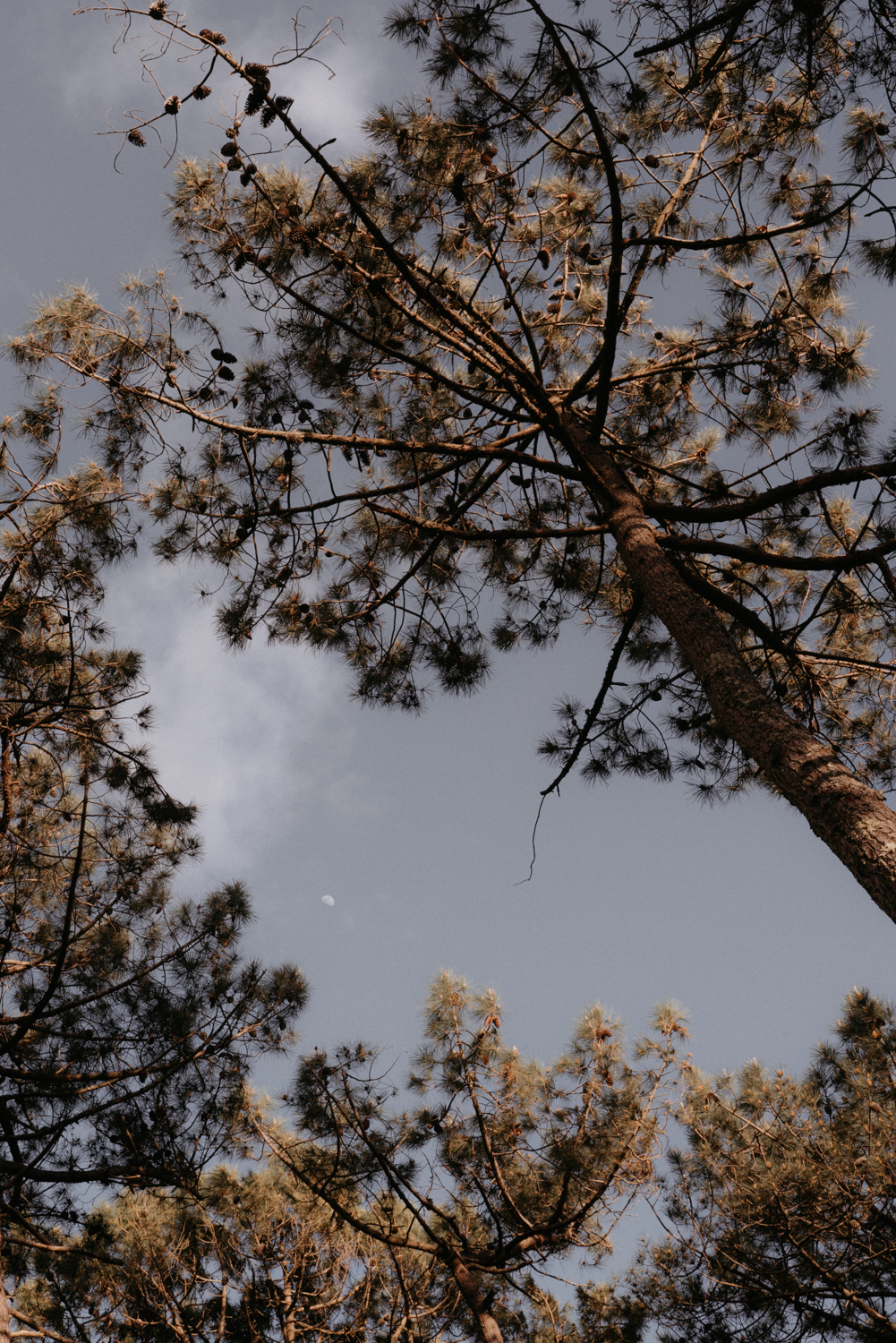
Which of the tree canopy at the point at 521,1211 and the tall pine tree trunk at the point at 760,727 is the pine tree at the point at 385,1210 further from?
the tall pine tree trunk at the point at 760,727

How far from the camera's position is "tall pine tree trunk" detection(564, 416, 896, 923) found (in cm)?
244

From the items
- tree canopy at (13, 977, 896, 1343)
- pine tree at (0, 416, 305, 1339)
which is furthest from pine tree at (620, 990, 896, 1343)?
pine tree at (0, 416, 305, 1339)

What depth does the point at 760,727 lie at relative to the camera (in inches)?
120

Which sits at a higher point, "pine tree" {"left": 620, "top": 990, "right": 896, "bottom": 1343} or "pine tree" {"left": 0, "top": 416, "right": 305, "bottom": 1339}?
"pine tree" {"left": 0, "top": 416, "right": 305, "bottom": 1339}

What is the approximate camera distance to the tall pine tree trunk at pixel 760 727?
2.44m

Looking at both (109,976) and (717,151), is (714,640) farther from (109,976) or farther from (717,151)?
(109,976)

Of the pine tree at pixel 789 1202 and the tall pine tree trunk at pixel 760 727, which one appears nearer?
the tall pine tree trunk at pixel 760 727

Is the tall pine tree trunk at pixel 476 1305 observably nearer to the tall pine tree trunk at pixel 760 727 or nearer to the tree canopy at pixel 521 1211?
the tree canopy at pixel 521 1211

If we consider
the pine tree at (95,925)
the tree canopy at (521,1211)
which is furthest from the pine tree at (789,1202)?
the pine tree at (95,925)

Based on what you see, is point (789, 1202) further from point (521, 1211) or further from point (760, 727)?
point (760, 727)

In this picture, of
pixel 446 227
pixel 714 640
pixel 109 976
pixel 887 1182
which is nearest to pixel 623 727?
pixel 714 640

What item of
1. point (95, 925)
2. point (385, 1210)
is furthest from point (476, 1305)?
point (95, 925)

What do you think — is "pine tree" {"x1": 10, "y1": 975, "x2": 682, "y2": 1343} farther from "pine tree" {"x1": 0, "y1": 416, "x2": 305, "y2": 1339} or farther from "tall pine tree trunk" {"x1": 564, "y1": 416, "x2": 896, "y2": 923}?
"tall pine tree trunk" {"x1": 564, "y1": 416, "x2": 896, "y2": 923}

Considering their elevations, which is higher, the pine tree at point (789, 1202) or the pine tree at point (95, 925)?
the pine tree at point (95, 925)
